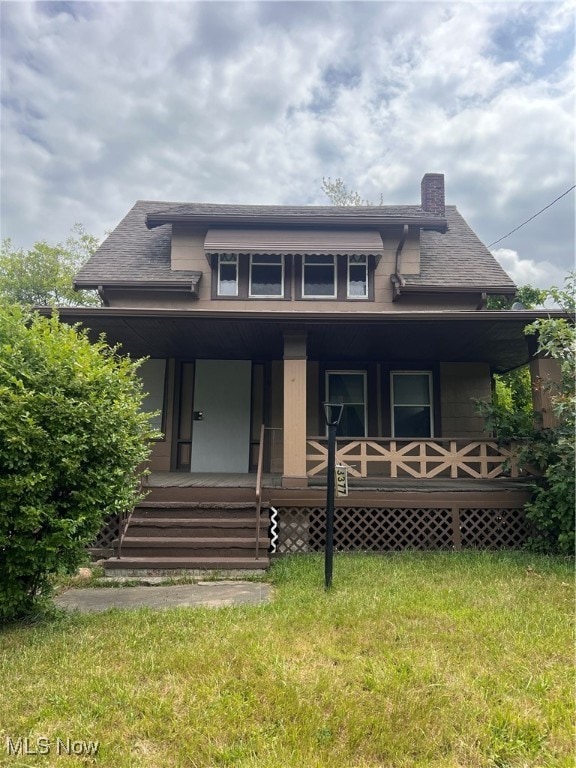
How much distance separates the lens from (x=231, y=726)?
2211 mm

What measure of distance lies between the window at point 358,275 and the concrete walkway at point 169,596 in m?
6.74

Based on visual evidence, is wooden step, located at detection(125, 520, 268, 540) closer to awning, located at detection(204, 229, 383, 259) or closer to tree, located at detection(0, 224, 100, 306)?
awning, located at detection(204, 229, 383, 259)

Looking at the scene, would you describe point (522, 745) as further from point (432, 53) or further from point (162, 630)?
point (432, 53)

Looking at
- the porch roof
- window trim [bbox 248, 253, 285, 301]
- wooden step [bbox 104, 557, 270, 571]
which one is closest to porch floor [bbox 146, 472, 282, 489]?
wooden step [bbox 104, 557, 270, 571]

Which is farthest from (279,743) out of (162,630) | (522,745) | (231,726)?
(162,630)

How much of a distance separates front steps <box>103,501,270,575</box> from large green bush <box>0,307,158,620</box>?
158 centimetres

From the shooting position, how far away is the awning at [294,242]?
921cm

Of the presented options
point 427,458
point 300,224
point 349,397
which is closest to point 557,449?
point 427,458

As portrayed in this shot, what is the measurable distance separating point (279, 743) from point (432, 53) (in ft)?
37.9

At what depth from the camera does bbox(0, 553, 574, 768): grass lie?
2.09 metres

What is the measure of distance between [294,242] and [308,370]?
2.88 meters

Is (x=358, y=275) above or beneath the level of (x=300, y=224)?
beneath

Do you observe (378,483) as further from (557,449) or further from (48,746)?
(48,746)

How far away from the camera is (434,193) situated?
455 inches
